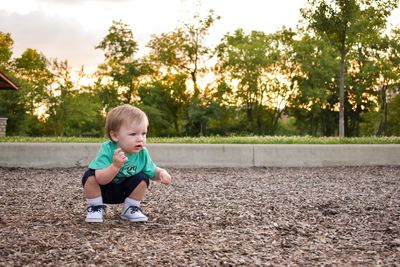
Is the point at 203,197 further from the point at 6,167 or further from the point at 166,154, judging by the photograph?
the point at 6,167

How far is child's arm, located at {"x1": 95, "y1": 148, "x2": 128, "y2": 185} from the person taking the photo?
11.4ft

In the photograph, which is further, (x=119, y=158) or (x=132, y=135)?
(x=132, y=135)

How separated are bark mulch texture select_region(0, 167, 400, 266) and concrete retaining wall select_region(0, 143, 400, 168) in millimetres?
2446

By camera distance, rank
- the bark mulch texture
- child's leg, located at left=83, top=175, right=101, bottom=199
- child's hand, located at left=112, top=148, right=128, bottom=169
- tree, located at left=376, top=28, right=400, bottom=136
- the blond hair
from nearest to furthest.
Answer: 1. the bark mulch texture
2. child's hand, located at left=112, top=148, right=128, bottom=169
3. the blond hair
4. child's leg, located at left=83, top=175, right=101, bottom=199
5. tree, located at left=376, top=28, right=400, bottom=136

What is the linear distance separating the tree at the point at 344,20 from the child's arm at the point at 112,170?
43.9ft

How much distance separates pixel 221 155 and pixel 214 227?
5756mm

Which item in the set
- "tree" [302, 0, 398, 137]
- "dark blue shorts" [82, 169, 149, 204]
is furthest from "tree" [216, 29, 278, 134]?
"dark blue shorts" [82, 169, 149, 204]

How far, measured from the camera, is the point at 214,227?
3855 millimetres

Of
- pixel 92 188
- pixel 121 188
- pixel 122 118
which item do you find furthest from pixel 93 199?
pixel 122 118

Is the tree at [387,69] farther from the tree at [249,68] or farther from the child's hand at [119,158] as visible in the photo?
the child's hand at [119,158]

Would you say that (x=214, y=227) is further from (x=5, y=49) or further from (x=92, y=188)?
(x=5, y=49)

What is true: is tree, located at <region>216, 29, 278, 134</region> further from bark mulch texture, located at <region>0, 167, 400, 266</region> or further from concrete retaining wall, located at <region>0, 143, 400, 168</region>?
bark mulch texture, located at <region>0, 167, 400, 266</region>

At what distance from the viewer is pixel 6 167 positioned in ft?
30.2

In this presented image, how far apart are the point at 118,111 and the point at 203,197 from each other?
2167mm
